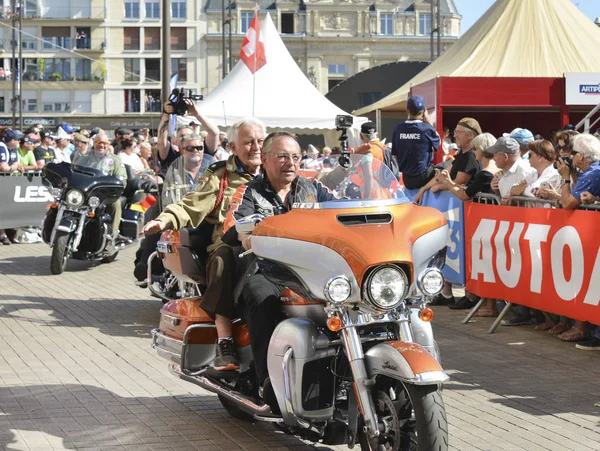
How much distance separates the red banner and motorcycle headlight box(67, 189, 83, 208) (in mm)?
6037

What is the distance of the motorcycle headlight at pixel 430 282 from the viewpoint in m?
4.98

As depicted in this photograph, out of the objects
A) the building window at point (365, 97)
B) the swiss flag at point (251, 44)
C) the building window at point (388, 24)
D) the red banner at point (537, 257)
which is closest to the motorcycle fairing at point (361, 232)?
the red banner at point (537, 257)

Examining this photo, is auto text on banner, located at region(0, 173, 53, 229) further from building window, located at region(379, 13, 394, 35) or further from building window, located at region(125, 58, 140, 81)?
building window, located at region(379, 13, 394, 35)

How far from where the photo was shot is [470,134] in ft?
38.7

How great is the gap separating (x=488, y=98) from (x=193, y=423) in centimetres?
1388

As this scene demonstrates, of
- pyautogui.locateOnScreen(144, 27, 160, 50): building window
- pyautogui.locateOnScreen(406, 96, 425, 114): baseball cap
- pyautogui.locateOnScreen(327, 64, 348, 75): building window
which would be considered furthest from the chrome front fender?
pyautogui.locateOnScreen(327, 64, 348, 75): building window

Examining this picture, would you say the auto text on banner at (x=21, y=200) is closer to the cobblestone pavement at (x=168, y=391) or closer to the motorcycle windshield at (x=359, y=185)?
the cobblestone pavement at (x=168, y=391)

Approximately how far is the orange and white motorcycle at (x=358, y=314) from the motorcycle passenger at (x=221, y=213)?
66cm

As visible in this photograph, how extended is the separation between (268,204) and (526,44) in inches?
628

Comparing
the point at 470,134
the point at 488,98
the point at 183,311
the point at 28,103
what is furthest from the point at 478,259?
the point at 28,103

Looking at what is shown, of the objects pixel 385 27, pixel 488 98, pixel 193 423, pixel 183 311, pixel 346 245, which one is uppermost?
pixel 385 27

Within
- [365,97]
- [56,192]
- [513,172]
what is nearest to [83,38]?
[365,97]

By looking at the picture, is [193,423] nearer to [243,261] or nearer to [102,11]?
[243,261]

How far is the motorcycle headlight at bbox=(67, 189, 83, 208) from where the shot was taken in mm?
14773
